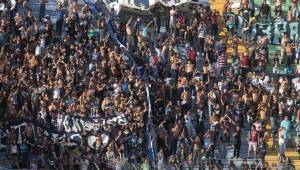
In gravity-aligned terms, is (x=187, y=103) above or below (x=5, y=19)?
below

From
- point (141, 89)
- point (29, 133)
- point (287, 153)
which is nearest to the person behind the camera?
point (29, 133)

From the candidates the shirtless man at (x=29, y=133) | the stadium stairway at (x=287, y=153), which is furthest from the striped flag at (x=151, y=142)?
the stadium stairway at (x=287, y=153)

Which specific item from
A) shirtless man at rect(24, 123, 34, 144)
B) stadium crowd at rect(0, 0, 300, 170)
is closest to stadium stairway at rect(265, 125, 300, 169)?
stadium crowd at rect(0, 0, 300, 170)

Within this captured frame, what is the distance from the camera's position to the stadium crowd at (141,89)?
44.4m

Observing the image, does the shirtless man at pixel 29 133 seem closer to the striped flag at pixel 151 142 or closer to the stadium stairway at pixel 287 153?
the striped flag at pixel 151 142

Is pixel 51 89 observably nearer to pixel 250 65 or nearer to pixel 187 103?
pixel 187 103

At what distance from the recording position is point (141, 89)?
46844 mm

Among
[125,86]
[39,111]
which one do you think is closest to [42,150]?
[39,111]

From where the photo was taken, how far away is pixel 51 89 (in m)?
45.7

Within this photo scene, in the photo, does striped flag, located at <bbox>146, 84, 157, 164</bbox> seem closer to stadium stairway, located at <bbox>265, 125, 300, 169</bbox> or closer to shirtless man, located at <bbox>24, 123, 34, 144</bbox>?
shirtless man, located at <bbox>24, 123, 34, 144</bbox>

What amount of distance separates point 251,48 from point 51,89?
9.48 meters

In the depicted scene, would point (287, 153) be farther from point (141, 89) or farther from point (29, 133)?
point (29, 133)

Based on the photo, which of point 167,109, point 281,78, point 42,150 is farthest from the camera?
point 281,78

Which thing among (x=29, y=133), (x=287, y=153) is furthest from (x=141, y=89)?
(x=287, y=153)
